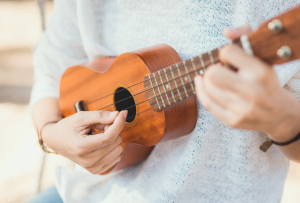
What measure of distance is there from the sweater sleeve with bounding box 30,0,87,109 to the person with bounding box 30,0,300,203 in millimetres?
29

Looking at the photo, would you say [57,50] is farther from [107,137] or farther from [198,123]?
[198,123]

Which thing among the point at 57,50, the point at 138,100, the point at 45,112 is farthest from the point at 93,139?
the point at 57,50

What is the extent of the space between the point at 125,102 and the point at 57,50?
47cm

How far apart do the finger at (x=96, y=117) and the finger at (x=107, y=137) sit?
0.09 feet

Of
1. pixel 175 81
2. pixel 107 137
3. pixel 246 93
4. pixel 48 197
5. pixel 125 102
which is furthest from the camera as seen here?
pixel 48 197

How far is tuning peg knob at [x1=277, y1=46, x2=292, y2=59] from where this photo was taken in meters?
0.32

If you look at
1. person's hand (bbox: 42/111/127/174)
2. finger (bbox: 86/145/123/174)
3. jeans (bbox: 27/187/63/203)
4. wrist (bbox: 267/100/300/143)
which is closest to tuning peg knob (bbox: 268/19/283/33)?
wrist (bbox: 267/100/300/143)

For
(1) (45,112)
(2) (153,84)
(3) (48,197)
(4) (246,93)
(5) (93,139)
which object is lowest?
(3) (48,197)

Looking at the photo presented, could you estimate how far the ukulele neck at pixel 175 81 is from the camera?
1.31 ft

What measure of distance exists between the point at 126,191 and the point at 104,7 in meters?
0.65

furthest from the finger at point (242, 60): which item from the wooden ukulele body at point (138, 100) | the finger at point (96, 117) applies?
the finger at point (96, 117)

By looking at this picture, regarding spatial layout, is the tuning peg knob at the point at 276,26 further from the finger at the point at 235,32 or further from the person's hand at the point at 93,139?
the person's hand at the point at 93,139

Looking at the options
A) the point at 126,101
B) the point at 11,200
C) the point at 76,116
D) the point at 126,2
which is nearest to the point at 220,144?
the point at 126,101

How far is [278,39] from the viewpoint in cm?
33
